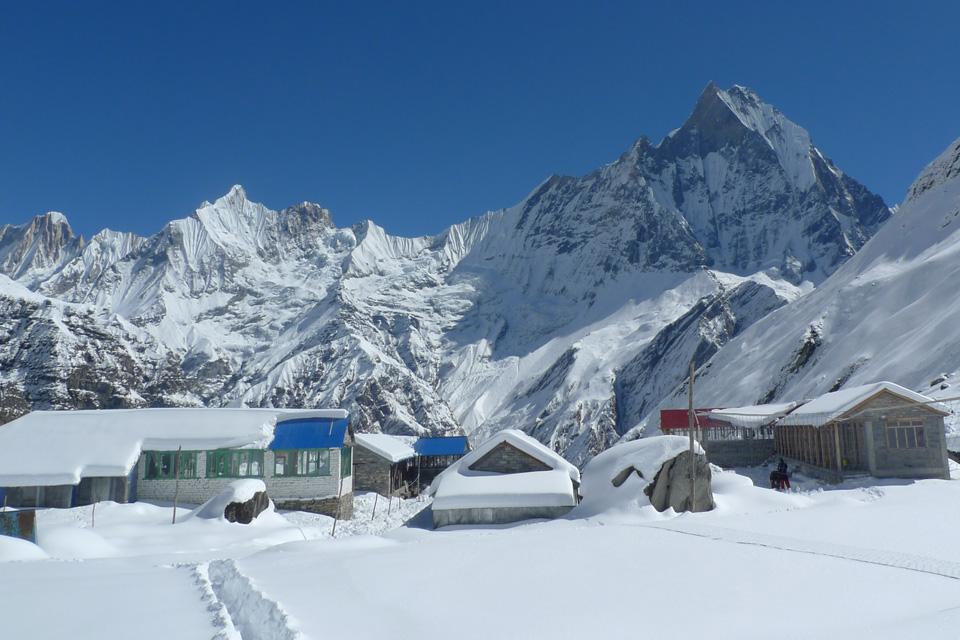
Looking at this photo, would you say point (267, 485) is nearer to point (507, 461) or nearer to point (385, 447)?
point (385, 447)

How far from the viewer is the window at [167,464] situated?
35.1 m

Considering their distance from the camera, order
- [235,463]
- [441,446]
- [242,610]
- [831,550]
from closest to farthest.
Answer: [242,610] → [831,550] → [235,463] → [441,446]

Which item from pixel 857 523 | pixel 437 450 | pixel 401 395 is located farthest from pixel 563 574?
pixel 401 395

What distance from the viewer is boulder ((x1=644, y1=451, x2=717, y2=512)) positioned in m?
25.9

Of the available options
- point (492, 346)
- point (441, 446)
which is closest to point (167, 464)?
point (441, 446)

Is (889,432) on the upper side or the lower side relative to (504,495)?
upper

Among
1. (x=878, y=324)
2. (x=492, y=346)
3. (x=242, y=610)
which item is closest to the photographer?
(x=242, y=610)

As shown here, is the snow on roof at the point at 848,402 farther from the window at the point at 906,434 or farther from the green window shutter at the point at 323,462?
the green window shutter at the point at 323,462

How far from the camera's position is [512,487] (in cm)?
2806

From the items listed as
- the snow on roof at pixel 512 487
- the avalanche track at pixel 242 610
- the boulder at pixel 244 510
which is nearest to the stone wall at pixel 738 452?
Result: the snow on roof at pixel 512 487

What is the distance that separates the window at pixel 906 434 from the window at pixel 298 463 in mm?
25071

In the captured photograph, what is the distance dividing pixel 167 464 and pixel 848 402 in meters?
30.9

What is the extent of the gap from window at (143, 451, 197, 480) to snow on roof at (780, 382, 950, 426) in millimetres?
28848

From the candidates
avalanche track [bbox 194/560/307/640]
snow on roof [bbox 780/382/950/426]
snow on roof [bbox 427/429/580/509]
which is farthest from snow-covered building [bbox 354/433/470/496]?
avalanche track [bbox 194/560/307/640]
